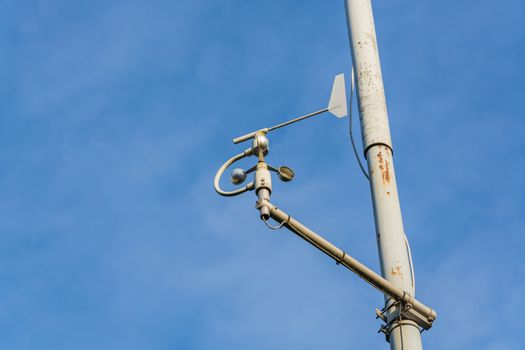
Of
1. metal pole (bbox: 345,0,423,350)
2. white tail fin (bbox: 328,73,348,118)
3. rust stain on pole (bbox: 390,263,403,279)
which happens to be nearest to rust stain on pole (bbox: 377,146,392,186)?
metal pole (bbox: 345,0,423,350)

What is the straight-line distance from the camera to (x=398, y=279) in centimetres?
988

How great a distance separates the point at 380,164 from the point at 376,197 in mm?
412

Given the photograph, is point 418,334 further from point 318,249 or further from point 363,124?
point 363,124

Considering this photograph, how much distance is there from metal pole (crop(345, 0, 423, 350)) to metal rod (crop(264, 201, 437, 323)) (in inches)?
7.4

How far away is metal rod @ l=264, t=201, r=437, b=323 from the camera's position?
9594 mm

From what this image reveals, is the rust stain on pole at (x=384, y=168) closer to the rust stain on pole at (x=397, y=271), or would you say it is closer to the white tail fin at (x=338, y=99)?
the rust stain on pole at (x=397, y=271)

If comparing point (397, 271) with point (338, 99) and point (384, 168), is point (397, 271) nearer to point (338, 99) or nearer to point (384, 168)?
point (384, 168)

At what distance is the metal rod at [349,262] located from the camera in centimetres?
959

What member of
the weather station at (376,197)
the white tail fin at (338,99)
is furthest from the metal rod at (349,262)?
the white tail fin at (338,99)

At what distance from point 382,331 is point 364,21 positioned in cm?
443

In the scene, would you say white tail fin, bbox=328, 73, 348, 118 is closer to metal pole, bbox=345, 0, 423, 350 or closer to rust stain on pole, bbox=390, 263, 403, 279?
metal pole, bbox=345, 0, 423, 350

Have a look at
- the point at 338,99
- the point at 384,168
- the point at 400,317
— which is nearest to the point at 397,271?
the point at 400,317

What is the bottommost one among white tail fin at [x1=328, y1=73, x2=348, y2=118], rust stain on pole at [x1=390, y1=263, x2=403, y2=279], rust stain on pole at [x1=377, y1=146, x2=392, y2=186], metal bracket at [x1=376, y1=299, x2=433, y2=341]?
metal bracket at [x1=376, y1=299, x2=433, y2=341]

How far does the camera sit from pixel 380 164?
10844 mm
